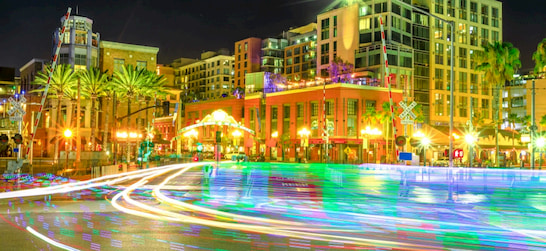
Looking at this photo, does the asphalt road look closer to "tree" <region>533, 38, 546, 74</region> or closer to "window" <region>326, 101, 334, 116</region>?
"tree" <region>533, 38, 546, 74</region>

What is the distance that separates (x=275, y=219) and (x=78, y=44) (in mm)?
83031

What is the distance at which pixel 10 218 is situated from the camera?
46.9ft

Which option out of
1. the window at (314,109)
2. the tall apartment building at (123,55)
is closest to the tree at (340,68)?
the window at (314,109)

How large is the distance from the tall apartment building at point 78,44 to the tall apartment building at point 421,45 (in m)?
45.2

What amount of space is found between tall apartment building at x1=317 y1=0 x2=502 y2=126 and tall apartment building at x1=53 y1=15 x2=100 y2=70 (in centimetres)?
4518

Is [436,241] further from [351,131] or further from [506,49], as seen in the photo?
[351,131]

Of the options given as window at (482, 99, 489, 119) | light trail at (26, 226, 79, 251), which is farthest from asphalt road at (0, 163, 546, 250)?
window at (482, 99, 489, 119)

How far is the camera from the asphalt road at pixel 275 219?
10539 mm

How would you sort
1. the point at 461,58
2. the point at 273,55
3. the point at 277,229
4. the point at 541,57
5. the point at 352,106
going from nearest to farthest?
1. the point at 277,229
2. the point at 541,57
3. the point at 352,106
4. the point at 461,58
5. the point at 273,55

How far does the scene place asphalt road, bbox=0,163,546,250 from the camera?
1054 centimetres

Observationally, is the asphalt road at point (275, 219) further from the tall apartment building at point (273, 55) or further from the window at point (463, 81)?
the tall apartment building at point (273, 55)

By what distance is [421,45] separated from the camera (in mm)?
97938

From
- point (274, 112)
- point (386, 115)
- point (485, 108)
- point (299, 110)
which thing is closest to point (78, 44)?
point (274, 112)

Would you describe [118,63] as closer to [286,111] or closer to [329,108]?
[286,111]
